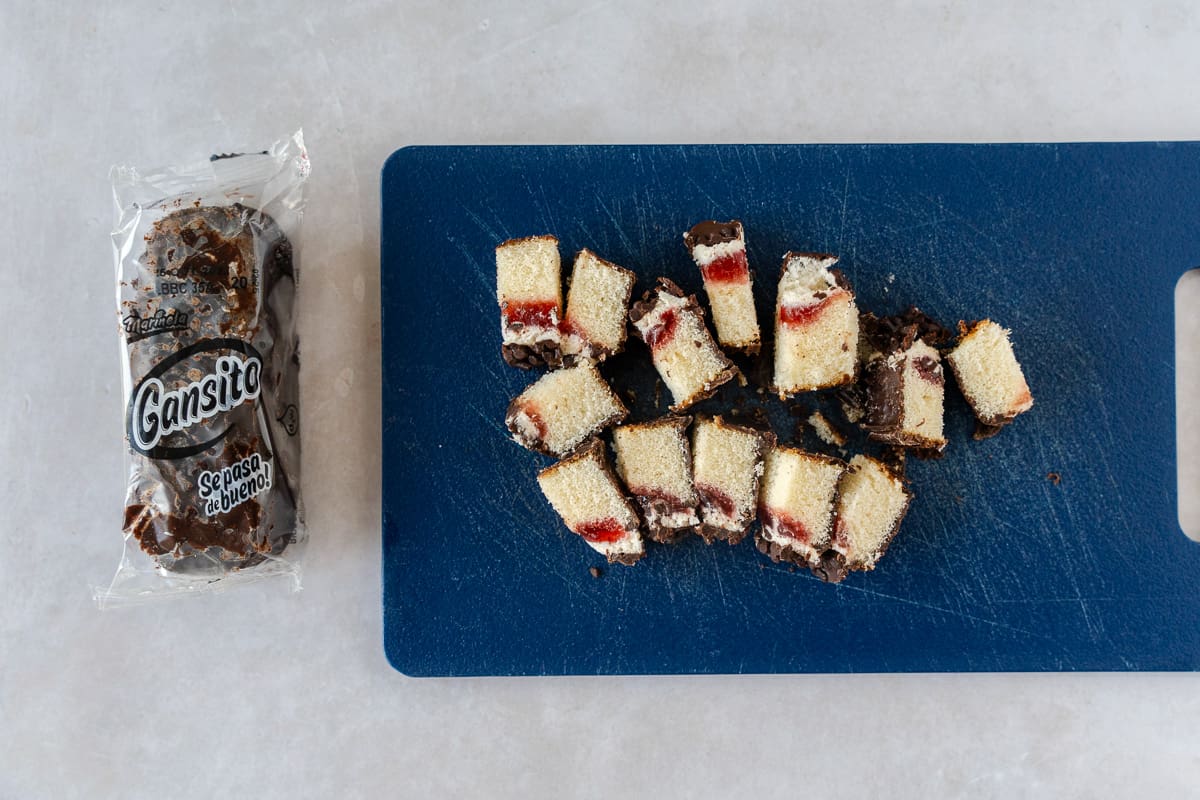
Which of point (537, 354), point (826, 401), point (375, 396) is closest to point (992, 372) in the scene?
point (826, 401)

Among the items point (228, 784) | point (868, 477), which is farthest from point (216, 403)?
point (868, 477)

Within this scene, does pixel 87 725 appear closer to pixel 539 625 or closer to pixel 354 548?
pixel 354 548

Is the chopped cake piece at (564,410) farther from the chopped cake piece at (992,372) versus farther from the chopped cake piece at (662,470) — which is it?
the chopped cake piece at (992,372)

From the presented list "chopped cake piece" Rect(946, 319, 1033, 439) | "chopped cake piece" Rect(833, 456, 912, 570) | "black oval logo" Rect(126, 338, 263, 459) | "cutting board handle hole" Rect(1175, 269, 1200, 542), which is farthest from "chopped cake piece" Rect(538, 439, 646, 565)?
Result: "cutting board handle hole" Rect(1175, 269, 1200, 542)

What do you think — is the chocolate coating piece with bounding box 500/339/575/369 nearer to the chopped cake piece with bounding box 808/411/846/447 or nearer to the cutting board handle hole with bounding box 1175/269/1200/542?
the chopped cake piece with bounding box 808/411/846/447

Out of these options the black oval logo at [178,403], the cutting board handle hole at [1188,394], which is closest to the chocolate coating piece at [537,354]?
the black oval logo at [178,403]

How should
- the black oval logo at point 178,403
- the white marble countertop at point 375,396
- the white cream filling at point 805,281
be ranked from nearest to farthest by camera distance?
1. the black oval logo at point 178,403
2. the white cream filling at point 805,281
3. the white marble countertop at point 375,396
